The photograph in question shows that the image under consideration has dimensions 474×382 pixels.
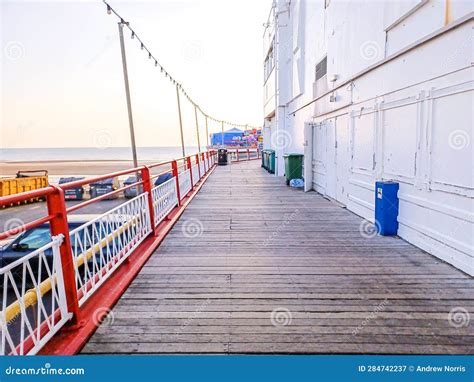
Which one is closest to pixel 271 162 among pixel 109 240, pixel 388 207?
pixel 388 207

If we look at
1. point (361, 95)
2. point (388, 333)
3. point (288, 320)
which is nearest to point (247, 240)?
point (288, 320)

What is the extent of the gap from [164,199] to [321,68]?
21.5 feet

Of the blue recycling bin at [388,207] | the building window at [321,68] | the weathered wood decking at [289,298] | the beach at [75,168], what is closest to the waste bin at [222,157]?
the building window at [321,68]

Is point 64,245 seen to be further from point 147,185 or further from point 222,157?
point 222,157

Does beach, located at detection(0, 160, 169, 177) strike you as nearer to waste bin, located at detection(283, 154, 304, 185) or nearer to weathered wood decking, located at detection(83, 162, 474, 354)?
waste bin, located at detection(283, 154, 304, 185)

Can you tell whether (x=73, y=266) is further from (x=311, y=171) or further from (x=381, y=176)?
(x=311, y=171)

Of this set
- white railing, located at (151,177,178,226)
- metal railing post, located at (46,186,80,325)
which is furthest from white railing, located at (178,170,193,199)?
metal railing post, located at (46,186,80,325)

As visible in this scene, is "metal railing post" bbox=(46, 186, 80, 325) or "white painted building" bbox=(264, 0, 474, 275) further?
"white painted building" bbox=(264, 0, 474, 275)

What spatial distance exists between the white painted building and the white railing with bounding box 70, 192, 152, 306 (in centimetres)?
431

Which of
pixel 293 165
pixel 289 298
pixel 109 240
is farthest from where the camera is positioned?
pixel 293 165

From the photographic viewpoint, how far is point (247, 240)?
5.71 m

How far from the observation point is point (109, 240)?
13.3 ft

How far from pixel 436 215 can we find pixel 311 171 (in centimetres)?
698

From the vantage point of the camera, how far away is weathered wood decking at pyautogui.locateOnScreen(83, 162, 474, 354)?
2.78 metres
